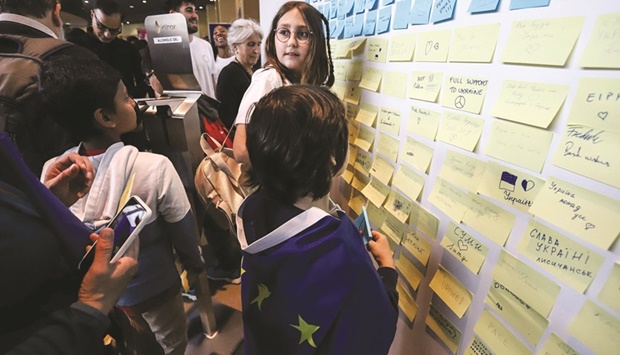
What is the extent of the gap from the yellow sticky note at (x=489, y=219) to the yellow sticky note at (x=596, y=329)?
161mm

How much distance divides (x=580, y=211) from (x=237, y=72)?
1667 millimetres

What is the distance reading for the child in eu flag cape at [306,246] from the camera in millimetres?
584

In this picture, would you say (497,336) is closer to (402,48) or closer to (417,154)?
(417,154)

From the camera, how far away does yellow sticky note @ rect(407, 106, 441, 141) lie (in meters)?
0.75

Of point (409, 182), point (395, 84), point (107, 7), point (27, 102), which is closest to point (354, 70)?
point (395, 84)

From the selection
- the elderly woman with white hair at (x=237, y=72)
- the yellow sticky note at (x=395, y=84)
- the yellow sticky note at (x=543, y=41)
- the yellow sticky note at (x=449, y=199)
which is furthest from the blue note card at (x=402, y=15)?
the elderly woman with white hair at (x=237, y=72)

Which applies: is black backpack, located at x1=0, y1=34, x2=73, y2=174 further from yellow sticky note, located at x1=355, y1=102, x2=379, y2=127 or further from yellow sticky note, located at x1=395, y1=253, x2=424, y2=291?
yellow sticky note, located at x1=395, y1=253, x2=424, y2=291

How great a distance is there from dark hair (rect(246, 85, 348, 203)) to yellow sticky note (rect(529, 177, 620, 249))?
0.39 m

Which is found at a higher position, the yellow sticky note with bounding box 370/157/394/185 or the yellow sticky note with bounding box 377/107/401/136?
the yellow sticky note with bounding box 377/107/401/136

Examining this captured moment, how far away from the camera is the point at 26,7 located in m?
1.03

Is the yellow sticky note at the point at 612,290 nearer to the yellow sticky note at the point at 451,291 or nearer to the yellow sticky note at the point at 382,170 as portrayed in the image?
the yellow sticky note at the point at 451,291

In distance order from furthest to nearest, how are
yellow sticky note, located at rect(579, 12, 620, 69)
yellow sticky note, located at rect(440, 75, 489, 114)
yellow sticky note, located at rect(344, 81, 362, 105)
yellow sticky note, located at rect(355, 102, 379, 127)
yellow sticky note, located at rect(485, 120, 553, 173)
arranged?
1. yellow sticky note, located at rect(344, 81, 362, 105)
2. yellow sticky note, located at rect(355, 102, 379, 127)
3. yellow sticky note, located at rect(440, 75, 489, 114)
4. yellow sticky note, located at rect(485, 120, 553, 173)
5. yellow sticky note, located at rect(579, 12, 620, 69)

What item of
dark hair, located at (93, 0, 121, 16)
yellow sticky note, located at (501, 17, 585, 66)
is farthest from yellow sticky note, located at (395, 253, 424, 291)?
dark hair, located at (93, 0, 121, 16)

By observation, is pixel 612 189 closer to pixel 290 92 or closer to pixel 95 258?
pixel 290 92
